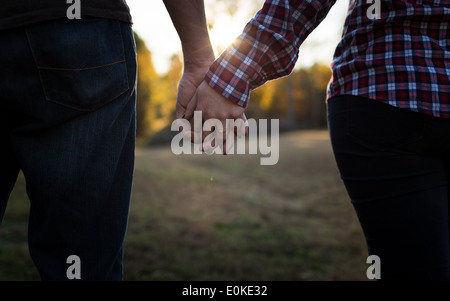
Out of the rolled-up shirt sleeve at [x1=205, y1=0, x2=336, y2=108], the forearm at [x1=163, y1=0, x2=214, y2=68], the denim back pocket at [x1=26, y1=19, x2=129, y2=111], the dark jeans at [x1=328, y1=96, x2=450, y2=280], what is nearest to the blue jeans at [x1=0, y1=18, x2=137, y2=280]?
the denim back pocket at [x1=26, y1=19, x2=129, y2=111]

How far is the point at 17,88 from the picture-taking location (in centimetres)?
100

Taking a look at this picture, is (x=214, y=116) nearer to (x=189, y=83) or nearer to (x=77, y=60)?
(x=189, y=83)

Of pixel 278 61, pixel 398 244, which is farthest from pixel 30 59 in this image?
pixel 398 244

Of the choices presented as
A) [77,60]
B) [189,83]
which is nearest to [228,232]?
[189,83]

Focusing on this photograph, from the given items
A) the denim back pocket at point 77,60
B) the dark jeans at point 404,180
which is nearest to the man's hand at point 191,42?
the denim back pocket at point 77,60

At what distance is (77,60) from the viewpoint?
1011 millimetres

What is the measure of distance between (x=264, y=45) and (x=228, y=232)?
11.4 ft

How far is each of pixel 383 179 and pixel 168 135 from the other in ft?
75.9

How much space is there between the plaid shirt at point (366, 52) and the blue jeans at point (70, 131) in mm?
392

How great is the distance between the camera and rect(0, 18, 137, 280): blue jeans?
0.99m

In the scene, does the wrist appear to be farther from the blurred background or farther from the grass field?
the grass field

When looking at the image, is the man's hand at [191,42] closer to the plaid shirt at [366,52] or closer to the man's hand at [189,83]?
the man's hand at [189,83]
